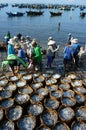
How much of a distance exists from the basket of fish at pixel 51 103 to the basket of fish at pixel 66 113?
24 cm

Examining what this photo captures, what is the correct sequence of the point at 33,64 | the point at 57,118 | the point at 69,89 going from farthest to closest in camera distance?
1. the point at 33,64
2. the point at 69,89
3. the point at 57,118

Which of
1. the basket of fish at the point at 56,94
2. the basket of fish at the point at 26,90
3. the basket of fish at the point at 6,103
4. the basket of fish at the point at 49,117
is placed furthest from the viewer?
the basket of fish at the point at 26,90

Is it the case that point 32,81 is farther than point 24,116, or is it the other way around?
point 32,81

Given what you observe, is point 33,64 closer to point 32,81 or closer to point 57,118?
point 32,81

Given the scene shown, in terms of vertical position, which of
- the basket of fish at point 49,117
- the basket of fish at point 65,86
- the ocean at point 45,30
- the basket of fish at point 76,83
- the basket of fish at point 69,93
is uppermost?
the basket of fish at point 49,117

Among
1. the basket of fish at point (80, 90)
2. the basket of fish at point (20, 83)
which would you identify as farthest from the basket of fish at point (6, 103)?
the basket of fish at point (80, 90)

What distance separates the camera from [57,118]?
6277 mm

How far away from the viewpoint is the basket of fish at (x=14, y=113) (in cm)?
626

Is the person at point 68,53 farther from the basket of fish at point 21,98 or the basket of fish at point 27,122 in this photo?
the basket of fish at point 27,122

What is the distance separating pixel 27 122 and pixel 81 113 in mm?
1864

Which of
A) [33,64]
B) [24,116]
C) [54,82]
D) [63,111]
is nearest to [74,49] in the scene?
[33,64]

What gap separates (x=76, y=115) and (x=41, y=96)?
59.9 inches

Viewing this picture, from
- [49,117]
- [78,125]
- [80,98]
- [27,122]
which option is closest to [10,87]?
[27,122]

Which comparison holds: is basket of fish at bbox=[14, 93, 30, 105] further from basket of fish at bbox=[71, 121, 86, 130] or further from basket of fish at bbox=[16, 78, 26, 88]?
basket of fish at bbox=[71, 121, 86, 130]
